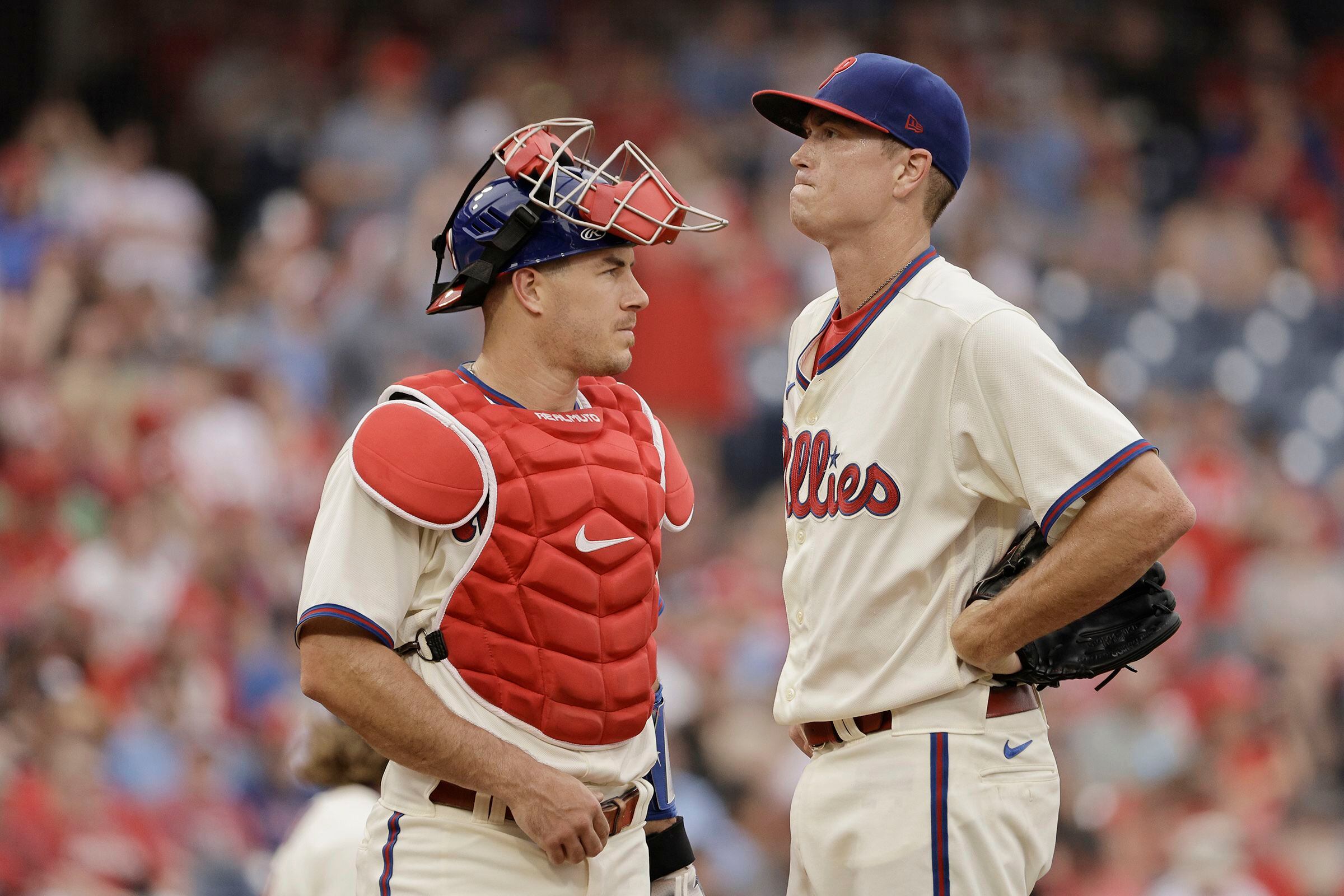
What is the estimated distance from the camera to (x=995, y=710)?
9.15 ft

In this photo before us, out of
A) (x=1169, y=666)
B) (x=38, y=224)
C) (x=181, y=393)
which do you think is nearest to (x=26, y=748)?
(x=181, y=393)

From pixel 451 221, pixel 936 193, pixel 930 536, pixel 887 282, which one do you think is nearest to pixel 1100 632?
pixel 930 536

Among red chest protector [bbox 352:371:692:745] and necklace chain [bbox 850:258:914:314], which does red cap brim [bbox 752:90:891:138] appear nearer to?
necklace chain [bbox 850:258:914:314]

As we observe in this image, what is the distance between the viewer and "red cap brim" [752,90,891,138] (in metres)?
2.90

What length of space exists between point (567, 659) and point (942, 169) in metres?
1.17

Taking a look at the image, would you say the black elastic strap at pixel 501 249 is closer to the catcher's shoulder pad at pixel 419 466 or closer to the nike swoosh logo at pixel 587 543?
the catcher's shoulder pad at pixel 419 466

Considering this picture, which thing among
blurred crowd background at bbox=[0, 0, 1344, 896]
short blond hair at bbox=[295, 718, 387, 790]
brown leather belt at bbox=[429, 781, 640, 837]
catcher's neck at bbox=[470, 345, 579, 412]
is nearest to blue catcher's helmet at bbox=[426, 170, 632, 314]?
catcher's neck at bbox=[470, 345, 579, 412]

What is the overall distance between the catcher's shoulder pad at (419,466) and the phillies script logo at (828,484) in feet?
2.09

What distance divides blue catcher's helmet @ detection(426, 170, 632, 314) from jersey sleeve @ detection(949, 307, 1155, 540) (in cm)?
69

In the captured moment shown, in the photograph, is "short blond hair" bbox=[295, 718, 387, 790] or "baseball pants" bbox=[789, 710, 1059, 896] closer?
"baseball pants" bbox=[789, 710, 1059, 896]

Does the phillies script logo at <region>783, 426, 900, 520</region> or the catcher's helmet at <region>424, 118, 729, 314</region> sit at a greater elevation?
the catcher's helmet at <region>424, 118, 729, 314</region>

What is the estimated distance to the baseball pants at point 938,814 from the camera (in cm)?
270

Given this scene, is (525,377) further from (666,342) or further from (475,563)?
(666,342)

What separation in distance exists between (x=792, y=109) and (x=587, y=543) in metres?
0.97
